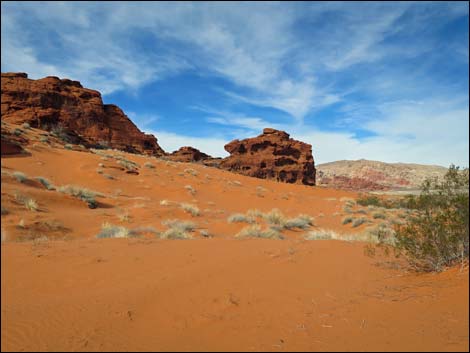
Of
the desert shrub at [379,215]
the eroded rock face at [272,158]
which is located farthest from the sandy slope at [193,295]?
the eroded rock face at [272,158]

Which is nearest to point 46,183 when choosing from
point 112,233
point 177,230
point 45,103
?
point 45,103

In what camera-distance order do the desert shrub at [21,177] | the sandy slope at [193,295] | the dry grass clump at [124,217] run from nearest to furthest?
the desert shrub at [21,177] < the sandy slope at [193,295] < the dry grass clump at [124,217]

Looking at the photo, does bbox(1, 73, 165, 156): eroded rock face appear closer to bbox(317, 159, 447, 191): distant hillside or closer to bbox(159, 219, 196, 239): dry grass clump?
bbox(159, 219, 196, 239): dry grass clump

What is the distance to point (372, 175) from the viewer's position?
9819 cm

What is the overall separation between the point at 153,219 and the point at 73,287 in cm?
926

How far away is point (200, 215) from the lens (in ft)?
51.7

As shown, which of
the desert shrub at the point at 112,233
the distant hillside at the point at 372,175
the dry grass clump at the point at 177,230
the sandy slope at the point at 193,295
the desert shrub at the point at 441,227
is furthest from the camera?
the distant hillside at the point at 372,175

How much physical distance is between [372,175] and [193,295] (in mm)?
102259

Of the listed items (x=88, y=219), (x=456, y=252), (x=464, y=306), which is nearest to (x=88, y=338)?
(x=464, y=306)

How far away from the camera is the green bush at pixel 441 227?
5.38 meters

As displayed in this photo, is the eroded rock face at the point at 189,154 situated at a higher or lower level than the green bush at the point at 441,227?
higher

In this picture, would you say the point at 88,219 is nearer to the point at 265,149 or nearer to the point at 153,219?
the point at 153,219

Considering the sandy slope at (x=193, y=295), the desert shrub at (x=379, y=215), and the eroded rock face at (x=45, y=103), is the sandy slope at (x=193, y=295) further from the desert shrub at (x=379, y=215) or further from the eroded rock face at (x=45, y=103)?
the desert shrub at (x=379, y=215)

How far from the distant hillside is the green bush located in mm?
77585
